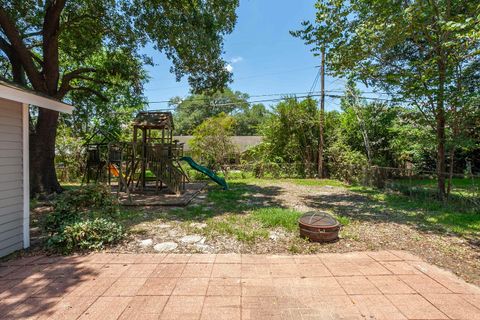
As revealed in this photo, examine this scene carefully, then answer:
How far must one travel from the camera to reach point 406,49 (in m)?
8.73

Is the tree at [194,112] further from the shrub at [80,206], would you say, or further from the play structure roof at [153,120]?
the shrub at [80,206]

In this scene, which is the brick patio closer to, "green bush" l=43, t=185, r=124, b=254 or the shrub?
"green bush" l=43, t=185, r=124, b=254

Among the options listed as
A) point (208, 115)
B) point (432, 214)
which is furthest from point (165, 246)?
point (208, 115)

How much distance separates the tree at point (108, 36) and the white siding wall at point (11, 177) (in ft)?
16.4

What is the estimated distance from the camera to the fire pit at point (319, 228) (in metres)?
4.16

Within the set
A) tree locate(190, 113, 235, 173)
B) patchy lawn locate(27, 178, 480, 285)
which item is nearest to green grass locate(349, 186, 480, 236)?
patchy lawn locate(27, 178, 480, 285)

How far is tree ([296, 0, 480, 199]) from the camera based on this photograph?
6.45 m

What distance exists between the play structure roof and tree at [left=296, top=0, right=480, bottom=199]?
5080 millimetres

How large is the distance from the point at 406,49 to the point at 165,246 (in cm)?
930

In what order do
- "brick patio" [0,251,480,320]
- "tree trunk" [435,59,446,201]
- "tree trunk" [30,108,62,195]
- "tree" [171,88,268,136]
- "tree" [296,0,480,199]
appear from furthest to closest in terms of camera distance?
"tree" [171,88,268,136] → "tree trunk" [30,108,62,195] → "tree trunk" [435,59,446,201] → "tree" [296,0,480,199] → "brick patio" [0,251,480,320]

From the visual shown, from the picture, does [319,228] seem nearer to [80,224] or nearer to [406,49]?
[80,224]

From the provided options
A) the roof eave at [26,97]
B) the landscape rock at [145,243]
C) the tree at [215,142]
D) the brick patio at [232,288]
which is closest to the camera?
the brick patio at [232,288]

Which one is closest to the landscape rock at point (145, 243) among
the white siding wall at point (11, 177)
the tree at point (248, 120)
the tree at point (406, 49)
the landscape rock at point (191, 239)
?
the landscape rock at point (191, 239)

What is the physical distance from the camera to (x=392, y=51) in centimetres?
841
